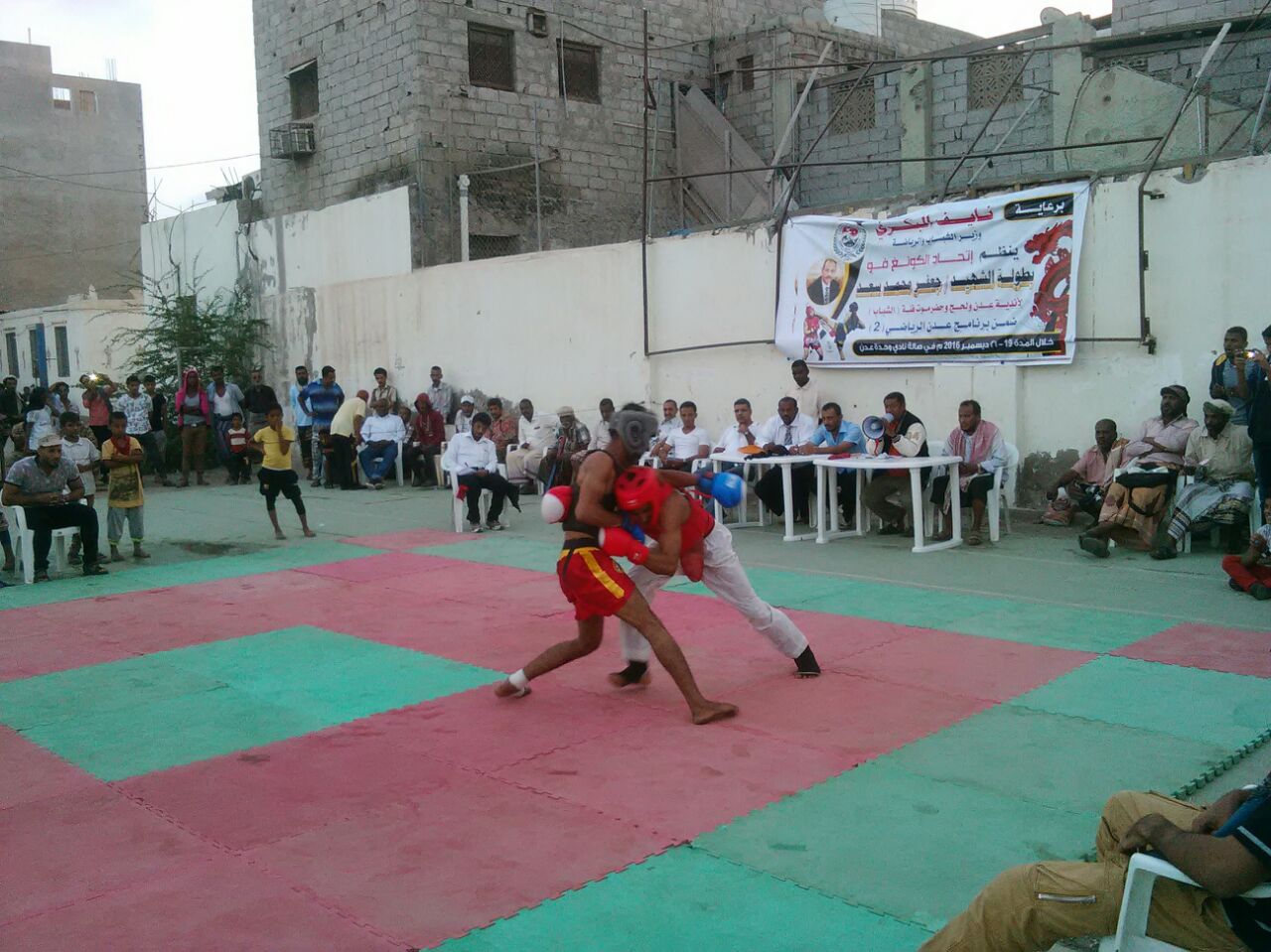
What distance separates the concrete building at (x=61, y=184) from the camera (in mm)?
34344

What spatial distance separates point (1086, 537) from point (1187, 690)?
3596mm

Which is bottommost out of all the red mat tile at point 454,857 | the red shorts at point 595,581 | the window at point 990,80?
the red mat tile at point 454,857

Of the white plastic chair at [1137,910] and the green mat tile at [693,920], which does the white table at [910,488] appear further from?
the white plastic chair at [1137,910]

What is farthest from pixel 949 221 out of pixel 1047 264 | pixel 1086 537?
pixel 1086 537

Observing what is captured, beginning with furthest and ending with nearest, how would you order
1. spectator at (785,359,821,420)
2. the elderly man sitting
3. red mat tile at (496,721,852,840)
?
1. spectator at (785,359,821,420)
2. the elderly man sitting
3. red mat tile at (496,721,852,840)

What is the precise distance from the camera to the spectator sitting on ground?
8.13 ft

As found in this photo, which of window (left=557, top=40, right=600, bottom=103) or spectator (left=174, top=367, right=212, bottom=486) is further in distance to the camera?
window (left=557, top=40, right=600, bottom=103)

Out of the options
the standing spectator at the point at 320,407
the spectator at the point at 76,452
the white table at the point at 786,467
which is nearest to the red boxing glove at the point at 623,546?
the white table at the point at 786,467

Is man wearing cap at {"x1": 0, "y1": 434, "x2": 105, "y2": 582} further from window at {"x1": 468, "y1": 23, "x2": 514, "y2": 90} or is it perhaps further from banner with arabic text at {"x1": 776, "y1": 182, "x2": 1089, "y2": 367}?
window at {"x1": 468, "y1": 23, "x2": 514, "y2": 90}

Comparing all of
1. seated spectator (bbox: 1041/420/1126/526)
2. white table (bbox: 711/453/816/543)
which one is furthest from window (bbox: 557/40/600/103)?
seated spectator (bbox: 1041/420/1126/526)

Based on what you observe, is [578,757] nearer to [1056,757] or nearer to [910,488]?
[1056,757]

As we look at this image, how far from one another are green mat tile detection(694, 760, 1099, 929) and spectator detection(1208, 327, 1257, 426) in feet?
19.7

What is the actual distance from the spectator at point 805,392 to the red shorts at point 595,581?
698 centimetres

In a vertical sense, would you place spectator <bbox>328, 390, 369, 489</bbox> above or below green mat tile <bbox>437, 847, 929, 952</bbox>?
above
